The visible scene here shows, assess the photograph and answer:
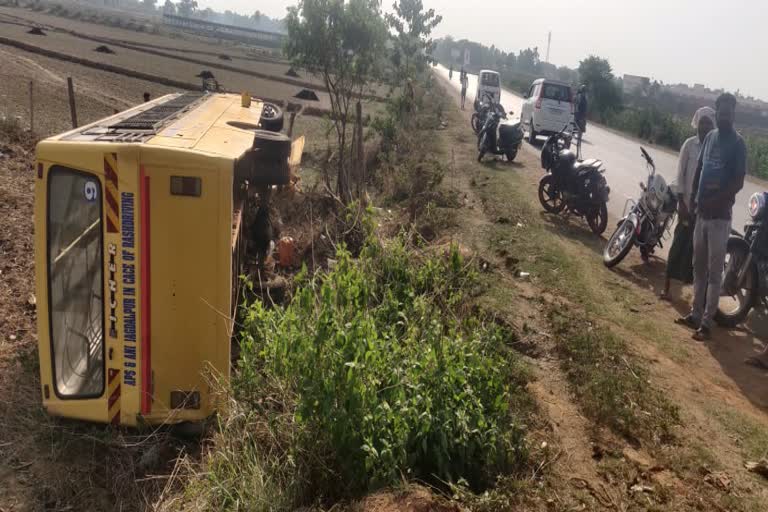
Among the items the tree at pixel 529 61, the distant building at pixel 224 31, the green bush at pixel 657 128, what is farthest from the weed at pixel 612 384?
the tree at pixel 529 61

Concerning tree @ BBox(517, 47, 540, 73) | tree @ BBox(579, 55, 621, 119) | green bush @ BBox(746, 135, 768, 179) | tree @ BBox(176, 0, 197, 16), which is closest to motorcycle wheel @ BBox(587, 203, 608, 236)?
green bush @ BBox(746, 135, 768, 179)

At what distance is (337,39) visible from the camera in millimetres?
12711

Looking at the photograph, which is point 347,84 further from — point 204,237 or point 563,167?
point 204,237

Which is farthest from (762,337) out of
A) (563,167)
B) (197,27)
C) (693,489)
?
(197,27)

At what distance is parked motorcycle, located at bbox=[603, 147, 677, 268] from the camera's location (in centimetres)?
756

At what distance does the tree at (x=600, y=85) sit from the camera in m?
40.7

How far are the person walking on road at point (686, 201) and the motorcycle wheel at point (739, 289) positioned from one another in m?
0.48

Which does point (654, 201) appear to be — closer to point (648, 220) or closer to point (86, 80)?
point (648, 220)

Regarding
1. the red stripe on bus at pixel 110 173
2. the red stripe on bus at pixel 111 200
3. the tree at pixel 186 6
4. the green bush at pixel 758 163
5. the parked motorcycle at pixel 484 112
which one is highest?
the tree at pixel 186 6

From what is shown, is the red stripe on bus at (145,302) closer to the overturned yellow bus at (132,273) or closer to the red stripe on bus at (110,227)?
the overturned yellow bus at (132,273)

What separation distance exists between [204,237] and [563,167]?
7336 millimetres

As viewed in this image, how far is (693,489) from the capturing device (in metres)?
3.62

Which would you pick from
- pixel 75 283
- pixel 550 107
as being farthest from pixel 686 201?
pixel 550 107

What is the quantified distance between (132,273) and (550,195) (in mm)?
7852
